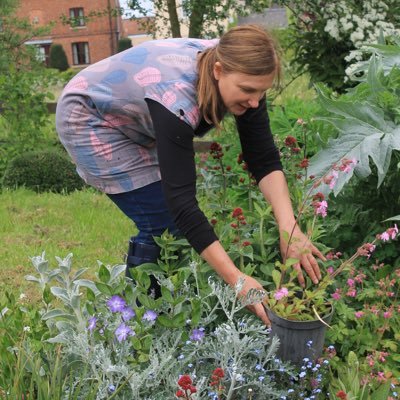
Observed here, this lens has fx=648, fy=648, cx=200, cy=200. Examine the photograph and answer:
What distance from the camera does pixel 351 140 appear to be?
2672 millimetres

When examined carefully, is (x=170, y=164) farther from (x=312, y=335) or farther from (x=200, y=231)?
(x=312, y=335)

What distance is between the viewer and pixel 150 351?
77.0 inches

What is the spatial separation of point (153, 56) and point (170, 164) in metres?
0.56

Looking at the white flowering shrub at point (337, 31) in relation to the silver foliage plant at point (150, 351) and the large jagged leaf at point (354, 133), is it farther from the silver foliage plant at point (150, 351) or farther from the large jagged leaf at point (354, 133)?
the silver foliage plant at point (150, 351)

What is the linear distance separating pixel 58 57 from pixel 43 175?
104ft

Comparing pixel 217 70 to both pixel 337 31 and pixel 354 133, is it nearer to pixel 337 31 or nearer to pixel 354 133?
pixel 354 133

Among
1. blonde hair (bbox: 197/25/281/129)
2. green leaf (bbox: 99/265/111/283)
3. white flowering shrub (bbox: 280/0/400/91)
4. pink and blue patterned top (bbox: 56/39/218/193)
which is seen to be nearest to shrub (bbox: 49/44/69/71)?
white flowering shrub (bbox: 280/0/400/91)

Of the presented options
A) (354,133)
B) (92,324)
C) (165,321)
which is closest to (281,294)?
(165,321)

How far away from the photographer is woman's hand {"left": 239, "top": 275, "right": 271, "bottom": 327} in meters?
2.09

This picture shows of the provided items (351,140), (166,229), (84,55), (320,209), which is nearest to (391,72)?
(351,140)

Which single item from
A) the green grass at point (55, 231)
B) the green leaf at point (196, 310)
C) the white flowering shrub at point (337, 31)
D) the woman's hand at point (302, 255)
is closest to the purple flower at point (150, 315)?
the green leaf at point (196, 310)

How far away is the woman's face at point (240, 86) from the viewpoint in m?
2.07

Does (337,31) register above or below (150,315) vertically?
above

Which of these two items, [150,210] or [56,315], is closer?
[56,315]
